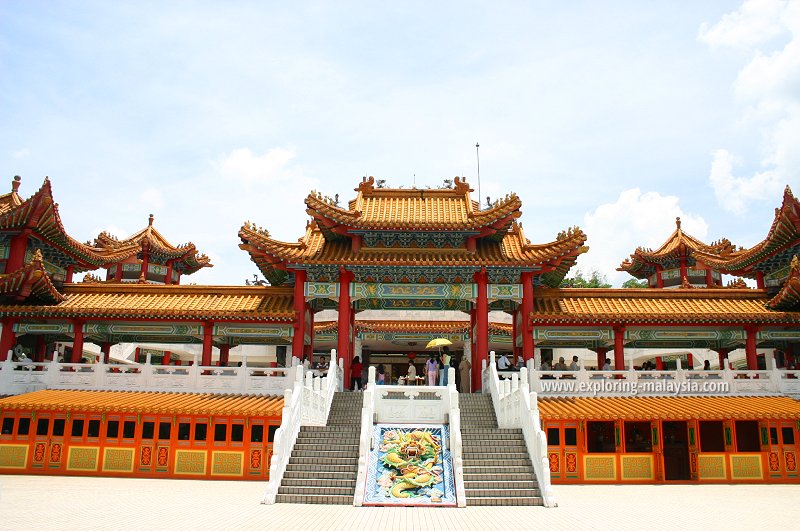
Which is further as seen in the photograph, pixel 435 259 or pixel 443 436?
pixel 435 259

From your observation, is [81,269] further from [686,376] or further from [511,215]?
[686,376]

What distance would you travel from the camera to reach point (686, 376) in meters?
20.0

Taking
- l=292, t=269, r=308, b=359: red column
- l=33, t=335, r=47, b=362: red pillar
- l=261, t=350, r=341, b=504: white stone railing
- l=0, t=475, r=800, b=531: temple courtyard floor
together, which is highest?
l=292, t=269, r=308, b=359: red column

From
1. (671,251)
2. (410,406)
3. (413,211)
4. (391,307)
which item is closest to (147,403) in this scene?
(410,406)

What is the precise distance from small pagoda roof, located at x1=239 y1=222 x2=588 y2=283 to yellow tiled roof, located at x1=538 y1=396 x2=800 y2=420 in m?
5.09

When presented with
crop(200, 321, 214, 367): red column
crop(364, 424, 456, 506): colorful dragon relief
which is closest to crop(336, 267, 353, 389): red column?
crop(200, 321, 214, 367): red column

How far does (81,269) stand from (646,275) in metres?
31.1

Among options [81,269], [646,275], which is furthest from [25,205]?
[646,275]

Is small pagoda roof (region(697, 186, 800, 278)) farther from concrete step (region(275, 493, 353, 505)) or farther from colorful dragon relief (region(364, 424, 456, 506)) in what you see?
concrete step (region(275, 493, 353, 505))

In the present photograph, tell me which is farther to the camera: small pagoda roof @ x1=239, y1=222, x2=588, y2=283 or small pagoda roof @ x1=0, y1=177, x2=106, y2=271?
small pagoda roof @ x1=0, y1=177, x2=106, y2=271

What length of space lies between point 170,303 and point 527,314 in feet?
40.6

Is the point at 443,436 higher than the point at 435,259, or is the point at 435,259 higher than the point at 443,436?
the point at 435,259

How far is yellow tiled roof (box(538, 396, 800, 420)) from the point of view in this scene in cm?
1694

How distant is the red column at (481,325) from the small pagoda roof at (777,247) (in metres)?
10.5
